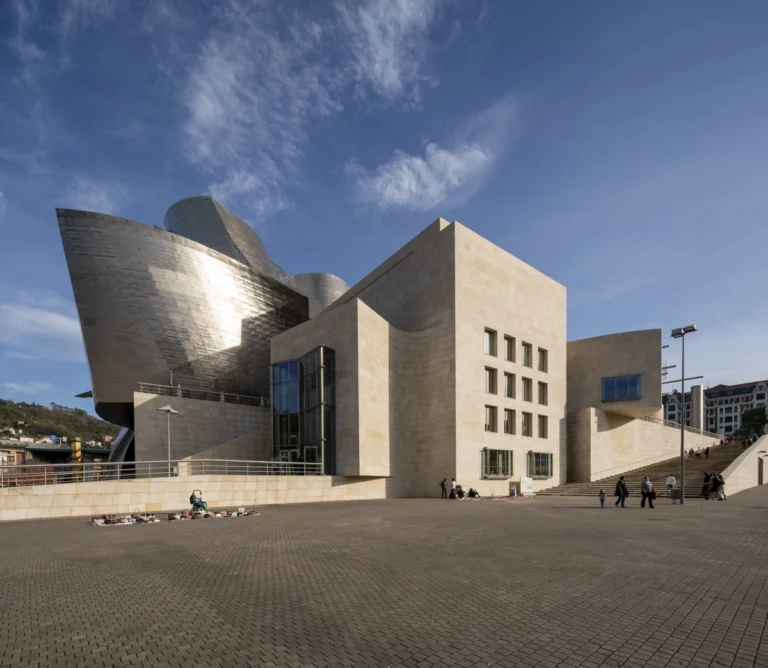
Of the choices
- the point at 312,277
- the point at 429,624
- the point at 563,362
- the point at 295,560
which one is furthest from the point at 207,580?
the point at 312,277

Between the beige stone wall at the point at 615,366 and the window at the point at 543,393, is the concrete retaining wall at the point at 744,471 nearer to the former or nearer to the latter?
the beige stone wall at the point at 615,366

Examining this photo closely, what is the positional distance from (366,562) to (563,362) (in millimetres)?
31869

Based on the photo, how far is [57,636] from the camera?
5082mm

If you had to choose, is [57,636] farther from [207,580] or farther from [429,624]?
[429,624]

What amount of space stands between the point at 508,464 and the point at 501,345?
748cm

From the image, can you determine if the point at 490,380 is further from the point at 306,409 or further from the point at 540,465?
the point at 306,409

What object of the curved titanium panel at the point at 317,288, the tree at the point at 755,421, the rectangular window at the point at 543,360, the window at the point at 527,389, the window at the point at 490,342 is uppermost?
the curved titanium panel at the point at 317,288

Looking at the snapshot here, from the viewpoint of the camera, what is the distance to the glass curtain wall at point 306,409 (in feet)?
87.1

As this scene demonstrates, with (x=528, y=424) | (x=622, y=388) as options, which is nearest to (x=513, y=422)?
(x=528, y=424)

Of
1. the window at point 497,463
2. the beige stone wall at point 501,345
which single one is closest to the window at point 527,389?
the beige stone wall at point 501,345

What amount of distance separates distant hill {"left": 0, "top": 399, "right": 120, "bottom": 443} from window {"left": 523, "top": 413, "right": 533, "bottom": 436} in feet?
408

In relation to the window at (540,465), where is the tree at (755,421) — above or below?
below

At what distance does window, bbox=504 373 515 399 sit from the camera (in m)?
31.9

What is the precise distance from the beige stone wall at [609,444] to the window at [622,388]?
1645 mm
